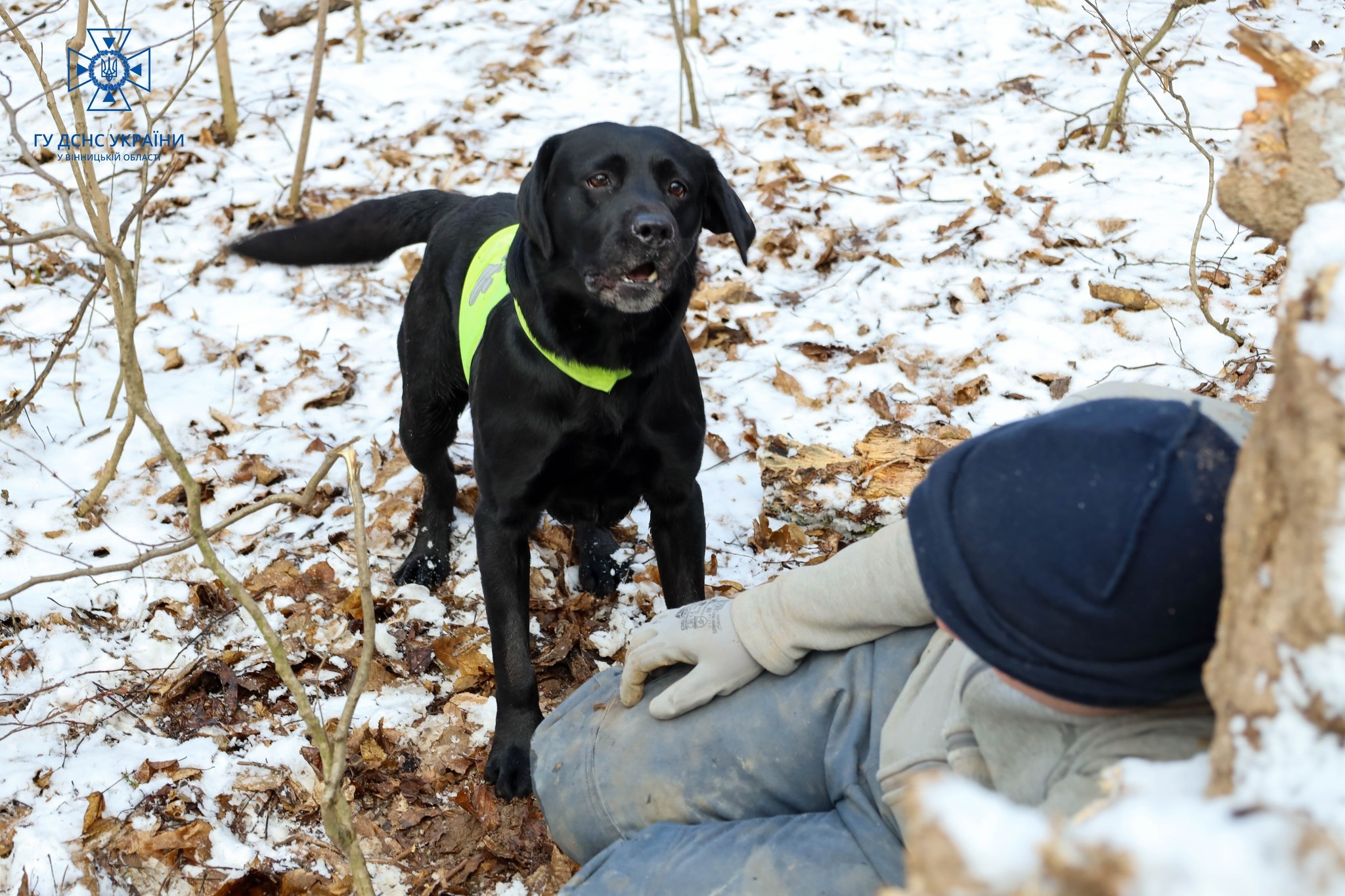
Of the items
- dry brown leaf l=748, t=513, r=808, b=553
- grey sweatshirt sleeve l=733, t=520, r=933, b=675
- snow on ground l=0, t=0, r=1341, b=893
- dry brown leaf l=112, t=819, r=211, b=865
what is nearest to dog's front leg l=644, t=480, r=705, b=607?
snow on ground l=0, t=0, r=1341, b=893

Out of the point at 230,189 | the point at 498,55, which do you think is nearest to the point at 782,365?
the point at 230,189

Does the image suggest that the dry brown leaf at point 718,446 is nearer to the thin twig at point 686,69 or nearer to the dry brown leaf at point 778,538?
the dry brown leaf at point 778,538

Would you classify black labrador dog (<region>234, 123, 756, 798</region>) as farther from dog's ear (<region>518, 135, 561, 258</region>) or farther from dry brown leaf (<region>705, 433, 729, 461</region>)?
dry brown leaf (<region>705, 433, 729, 461</region>)

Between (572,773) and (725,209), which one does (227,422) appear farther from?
(572,773)

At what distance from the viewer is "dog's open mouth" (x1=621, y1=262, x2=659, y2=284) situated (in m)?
2.72

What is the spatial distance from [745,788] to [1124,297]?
3.23 meters

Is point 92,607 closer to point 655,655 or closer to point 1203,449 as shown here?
point 655,655

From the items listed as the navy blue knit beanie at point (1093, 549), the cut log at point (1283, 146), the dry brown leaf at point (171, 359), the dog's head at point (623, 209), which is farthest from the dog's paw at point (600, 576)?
the cut log at point (1283, 146)

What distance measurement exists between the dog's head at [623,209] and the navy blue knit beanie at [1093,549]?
1.52 metres

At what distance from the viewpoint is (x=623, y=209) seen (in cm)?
280

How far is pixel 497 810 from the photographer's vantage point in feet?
8.93

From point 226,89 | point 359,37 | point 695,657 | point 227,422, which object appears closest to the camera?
Result: point 695,657

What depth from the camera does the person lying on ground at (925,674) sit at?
1.22 m

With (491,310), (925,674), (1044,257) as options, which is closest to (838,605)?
(925,674)
